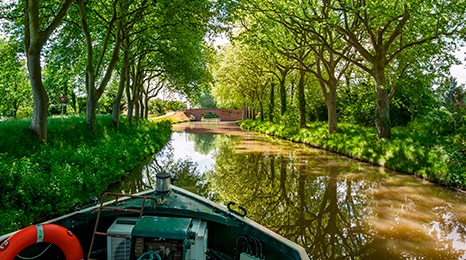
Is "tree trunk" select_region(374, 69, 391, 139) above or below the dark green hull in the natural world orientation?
above

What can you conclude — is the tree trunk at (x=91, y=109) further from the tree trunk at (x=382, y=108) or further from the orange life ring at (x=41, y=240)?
the tree trunk at (x=382, y=108)

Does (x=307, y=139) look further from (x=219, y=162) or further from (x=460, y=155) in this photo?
(x=460, y=155)

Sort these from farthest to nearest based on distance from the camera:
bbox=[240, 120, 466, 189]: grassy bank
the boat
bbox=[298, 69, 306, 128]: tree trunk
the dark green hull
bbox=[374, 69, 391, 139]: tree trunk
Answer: bbox=[298, 69, 306, 128]: tree trunk, bbox=[374, 69, 391, 139]: tree trunk, bbox=[240, 120, 466, 189]: grassy bank, the dark green hull, the boat

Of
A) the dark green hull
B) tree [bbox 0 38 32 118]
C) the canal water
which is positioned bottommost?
the canal water

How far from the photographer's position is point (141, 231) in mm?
3436

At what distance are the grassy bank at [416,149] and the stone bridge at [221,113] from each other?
64.6 metres

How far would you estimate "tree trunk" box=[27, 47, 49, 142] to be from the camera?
9.13 m

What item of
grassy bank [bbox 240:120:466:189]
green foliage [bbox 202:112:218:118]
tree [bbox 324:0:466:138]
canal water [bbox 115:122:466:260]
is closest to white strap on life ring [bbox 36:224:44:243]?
canal water [bbox 115:122:466:260]

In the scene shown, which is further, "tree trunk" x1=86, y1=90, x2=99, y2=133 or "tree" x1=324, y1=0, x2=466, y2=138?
"tree trunk" x1=86, y1=90, x2=99, y2=133

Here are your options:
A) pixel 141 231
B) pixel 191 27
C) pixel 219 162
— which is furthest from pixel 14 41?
pixel 141 231

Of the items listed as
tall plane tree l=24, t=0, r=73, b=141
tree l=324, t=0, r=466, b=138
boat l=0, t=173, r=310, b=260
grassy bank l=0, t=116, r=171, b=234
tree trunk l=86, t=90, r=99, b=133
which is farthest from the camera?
tree trunk l=86, t=90, r=99, b=133

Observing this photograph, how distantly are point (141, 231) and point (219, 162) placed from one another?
42.7 feet

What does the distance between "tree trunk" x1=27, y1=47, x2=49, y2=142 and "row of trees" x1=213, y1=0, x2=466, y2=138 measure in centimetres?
1029

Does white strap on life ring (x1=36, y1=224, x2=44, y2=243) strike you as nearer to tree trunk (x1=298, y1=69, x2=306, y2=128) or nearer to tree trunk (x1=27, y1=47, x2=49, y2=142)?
tree trunk (x1=27, y1=47, x2=49, y2=142)
